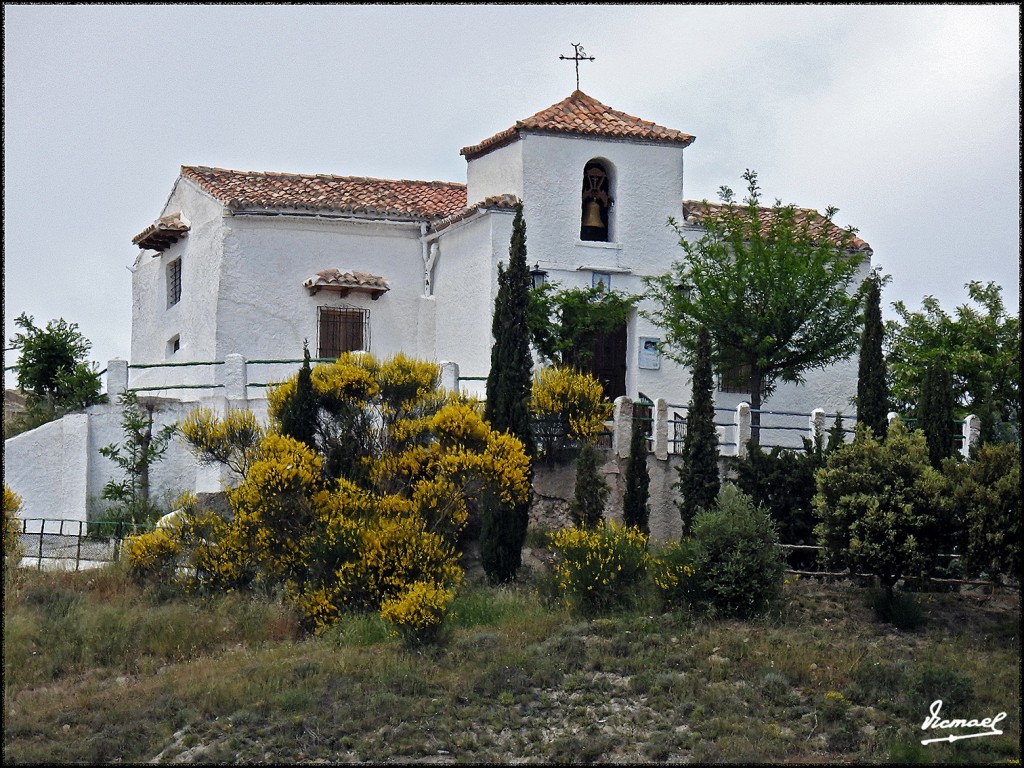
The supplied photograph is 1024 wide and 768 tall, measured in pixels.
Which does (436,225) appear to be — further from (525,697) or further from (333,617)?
(525,697)

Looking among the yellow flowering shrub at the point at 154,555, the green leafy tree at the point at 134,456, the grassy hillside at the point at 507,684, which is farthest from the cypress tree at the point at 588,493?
the green leafy tree at the point at 134,456

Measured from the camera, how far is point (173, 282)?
34.2m

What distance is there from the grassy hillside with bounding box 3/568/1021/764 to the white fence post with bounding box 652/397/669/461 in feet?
14.5

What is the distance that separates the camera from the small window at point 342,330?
32.1 metres

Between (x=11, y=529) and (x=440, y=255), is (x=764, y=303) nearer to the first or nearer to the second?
(x=440, y=255)

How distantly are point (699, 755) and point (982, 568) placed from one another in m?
6.83

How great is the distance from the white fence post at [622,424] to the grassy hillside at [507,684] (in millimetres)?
4464

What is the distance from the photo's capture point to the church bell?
3188 cm

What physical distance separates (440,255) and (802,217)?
301 inches

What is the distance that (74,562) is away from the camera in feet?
88.6

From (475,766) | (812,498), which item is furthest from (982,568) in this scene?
(475,766)

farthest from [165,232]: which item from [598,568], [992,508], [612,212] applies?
[992,508]

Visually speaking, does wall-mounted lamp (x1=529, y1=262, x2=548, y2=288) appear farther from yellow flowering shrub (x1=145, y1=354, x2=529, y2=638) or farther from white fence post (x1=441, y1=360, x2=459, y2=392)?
yellow flowering shrub (x1=145, y1=354, x2=529, y2=638)

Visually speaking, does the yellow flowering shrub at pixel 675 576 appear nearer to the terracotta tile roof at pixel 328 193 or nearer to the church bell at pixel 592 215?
the church bell at pixel 592 215
